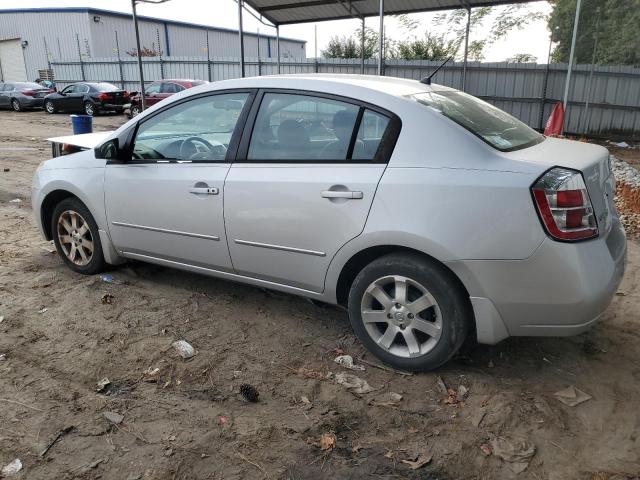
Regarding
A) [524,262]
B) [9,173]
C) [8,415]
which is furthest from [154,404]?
[9,173]

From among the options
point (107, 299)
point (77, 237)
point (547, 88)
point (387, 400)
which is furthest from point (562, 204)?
point (547, 88)

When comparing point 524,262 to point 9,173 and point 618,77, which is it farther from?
point 618,77

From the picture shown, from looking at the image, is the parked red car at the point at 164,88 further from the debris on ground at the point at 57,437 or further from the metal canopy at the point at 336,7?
the debris on ground at the point at 57,437

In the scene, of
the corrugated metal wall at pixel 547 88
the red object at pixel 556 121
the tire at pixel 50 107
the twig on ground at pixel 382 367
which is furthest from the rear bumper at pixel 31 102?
the twig on ground at pixel 382 367

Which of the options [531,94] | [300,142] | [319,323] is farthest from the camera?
[531,94]

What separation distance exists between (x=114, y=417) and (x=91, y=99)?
2235 cm

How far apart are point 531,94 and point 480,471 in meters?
15.8

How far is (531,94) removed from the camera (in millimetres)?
16109

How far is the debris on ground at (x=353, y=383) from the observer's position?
304 cm

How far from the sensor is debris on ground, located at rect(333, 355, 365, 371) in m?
3.29

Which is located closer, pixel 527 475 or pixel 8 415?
pixel 527 475

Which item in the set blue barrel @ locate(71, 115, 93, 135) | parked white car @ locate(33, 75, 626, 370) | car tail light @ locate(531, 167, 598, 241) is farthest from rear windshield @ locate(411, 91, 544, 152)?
blue barrel @ locate(71, 115, 93, 135)

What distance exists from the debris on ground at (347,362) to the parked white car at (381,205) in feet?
0.59

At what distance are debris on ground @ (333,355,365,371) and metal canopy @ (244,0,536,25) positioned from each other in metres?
10.9
